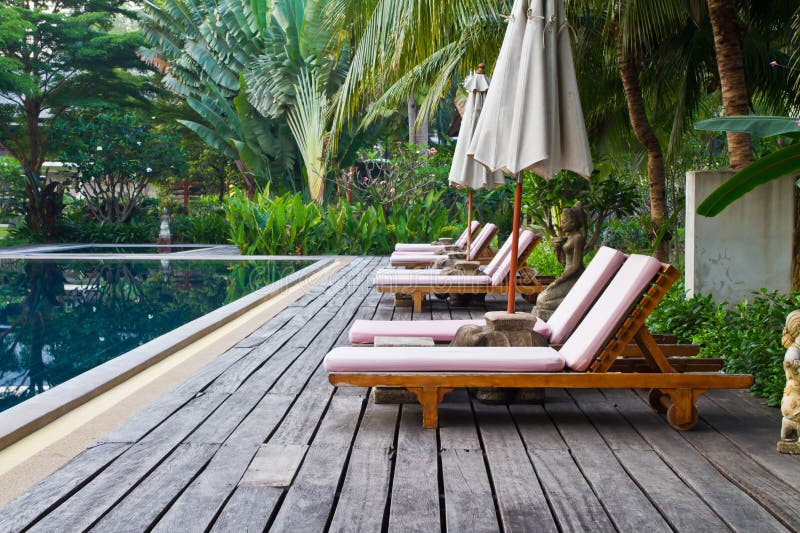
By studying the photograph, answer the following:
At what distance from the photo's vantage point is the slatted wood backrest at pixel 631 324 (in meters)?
3.66

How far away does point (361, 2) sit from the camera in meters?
9.20

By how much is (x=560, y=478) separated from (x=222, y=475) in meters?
1.30

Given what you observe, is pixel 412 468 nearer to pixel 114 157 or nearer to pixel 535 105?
pixel 535 105

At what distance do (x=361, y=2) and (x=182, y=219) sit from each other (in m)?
13.8

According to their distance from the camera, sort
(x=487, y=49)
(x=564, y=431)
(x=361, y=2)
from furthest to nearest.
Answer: (x=487, y=49) < (x=361, y=2) < (x=564, y=431)

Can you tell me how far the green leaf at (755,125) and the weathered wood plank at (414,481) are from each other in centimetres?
184

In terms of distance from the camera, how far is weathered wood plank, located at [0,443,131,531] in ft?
8.49

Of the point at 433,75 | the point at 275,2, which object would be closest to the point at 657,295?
the point at 433,75

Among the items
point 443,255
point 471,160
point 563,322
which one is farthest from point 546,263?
point 563,322

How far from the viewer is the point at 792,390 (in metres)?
3.17

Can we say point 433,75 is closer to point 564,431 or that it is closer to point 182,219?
point 564,431

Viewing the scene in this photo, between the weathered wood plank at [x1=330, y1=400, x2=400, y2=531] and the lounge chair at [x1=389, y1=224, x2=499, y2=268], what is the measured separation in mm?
4921

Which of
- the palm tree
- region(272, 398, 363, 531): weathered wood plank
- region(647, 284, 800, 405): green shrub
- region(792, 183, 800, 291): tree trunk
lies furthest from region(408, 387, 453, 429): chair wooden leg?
the palm tree

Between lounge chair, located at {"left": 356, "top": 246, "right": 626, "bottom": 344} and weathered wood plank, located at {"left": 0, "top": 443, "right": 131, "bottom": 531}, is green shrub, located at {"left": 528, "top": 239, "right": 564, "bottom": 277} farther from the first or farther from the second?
weathered wood plank, located at {"left": 0, "top": 443, "right": 131, "bottom": 531}
